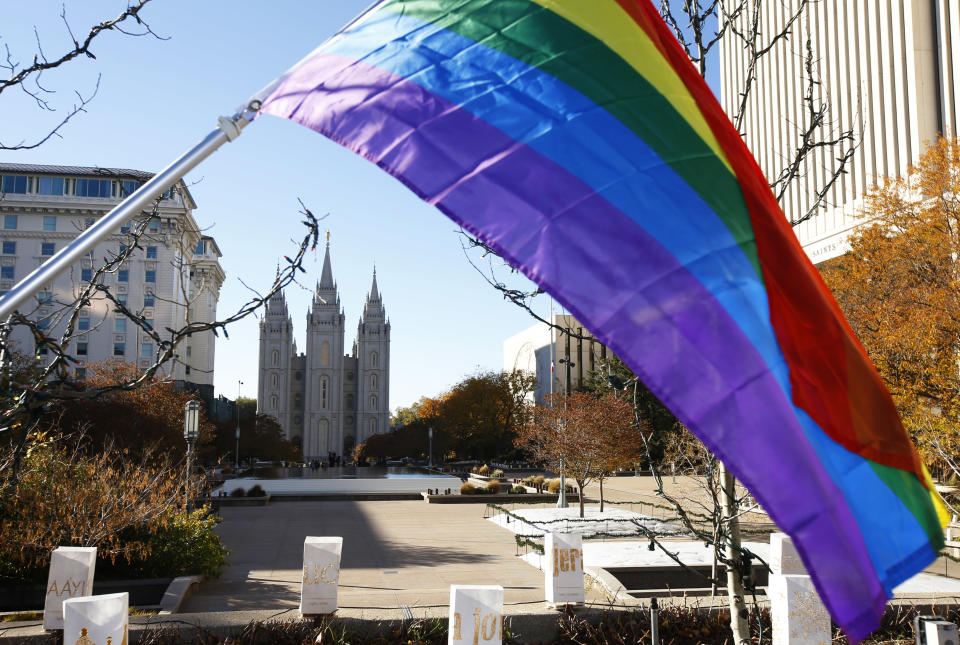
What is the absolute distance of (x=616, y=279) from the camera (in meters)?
2.45

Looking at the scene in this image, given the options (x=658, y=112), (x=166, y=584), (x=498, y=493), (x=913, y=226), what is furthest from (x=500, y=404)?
(x=658, y=112)

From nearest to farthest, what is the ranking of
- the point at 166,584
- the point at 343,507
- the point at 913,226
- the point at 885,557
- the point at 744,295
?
the point at 885,557, the point at 744,295, the point at 166,584, the point at 913,226, the point at 343,507

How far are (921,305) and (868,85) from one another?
101 ft

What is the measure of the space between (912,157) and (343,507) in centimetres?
3327

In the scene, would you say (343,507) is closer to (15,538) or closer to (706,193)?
(15,538)

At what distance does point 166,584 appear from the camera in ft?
39.7

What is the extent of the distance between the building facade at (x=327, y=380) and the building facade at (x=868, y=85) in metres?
88.8

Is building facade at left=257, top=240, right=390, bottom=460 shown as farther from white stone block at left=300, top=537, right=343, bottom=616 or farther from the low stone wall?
white stone block at left=300, top=537, right=343, bottom=616

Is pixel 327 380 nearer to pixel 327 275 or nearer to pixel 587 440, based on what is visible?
pixel 327 275

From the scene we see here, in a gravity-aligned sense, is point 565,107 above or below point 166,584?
above

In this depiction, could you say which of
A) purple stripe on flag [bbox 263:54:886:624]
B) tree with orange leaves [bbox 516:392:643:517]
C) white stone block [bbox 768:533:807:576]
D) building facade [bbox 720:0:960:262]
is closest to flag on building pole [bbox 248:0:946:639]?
purple stripe on flag [bbox 263:54:886:624]

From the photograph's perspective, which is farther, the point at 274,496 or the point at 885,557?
the point at 274,496

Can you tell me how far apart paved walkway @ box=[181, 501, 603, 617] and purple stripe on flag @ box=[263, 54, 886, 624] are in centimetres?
775

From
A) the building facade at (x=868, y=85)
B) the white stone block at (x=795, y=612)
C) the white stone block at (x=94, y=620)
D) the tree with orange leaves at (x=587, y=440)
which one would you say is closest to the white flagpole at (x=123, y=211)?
Answer: the white stone block at (x=94, y=620)
